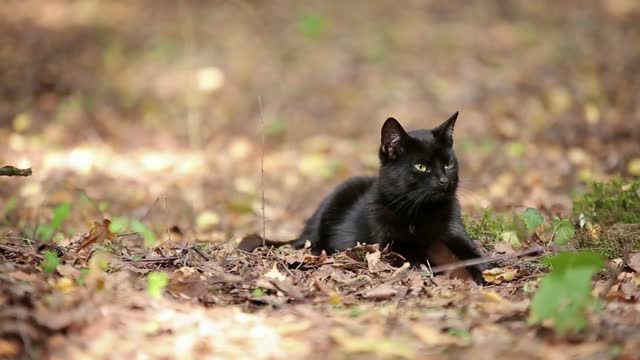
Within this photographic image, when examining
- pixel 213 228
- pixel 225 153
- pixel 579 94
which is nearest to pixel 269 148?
pixel 225 153

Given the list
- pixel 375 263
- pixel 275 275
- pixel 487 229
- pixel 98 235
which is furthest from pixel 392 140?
pixel 98 235

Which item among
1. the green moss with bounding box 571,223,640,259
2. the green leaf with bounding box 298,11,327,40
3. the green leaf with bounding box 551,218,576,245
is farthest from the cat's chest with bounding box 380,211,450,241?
the green leaf with bounding box 298,11,327,40

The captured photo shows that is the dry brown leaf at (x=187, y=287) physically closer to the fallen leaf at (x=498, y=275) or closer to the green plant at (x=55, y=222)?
the green plant at (x=55, y=222)

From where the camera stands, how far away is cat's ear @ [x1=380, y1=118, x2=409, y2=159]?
525 centimetres

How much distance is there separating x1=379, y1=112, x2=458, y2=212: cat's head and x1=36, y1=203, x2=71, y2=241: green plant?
81.1 inches

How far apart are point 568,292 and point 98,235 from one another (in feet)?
9.02

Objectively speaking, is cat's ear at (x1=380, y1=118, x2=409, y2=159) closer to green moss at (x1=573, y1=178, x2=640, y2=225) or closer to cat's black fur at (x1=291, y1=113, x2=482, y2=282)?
cat's black fur at (x1=291, y1=113, x2=482, y2=282)

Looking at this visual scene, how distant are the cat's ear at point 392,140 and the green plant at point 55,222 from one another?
2.05 meters

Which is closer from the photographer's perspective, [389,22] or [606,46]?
[606,46]

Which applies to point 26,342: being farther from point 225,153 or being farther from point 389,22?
point 389,22

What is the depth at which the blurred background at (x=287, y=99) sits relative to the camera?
875cm

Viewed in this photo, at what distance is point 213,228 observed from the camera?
767 centimetres

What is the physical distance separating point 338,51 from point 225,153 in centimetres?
383

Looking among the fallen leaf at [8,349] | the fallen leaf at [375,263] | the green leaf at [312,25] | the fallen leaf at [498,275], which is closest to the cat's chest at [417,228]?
the fallen leaf at [375,263]
